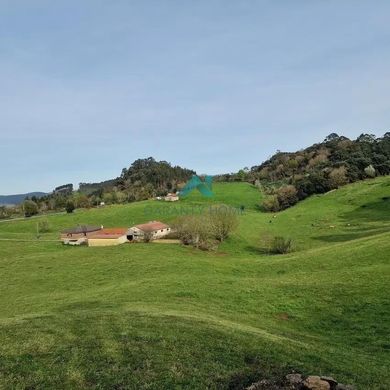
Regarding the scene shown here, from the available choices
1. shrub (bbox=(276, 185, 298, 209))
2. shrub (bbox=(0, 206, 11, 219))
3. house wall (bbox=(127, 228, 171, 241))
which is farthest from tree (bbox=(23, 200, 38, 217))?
shrub (bbox=(276, 185, 298, 209))

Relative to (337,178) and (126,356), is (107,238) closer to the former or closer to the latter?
(126,356)

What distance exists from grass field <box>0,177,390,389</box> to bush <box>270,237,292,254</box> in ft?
7.31

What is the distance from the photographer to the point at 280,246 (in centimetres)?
7306

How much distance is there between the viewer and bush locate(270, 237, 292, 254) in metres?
72.5

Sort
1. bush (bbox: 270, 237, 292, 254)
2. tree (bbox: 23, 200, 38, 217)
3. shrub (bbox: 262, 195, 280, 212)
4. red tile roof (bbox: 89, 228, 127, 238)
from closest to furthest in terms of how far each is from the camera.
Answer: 1. bush (bbox: 270, 237, 292, 254)
2. red tile roof (bbox: 89, 228, 127, 238)
3. shrub (bbox: 262, 195, 280, 212)
4. tree (bbox: 23, 200, 38, 217)

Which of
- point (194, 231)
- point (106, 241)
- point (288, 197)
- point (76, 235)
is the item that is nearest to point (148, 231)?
point (106, 241)

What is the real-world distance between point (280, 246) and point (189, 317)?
50435mm

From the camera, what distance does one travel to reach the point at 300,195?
15162 centimetres

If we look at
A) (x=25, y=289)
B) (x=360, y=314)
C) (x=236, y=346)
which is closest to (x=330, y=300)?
(x=360, y=314)

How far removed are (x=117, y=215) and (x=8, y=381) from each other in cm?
11992

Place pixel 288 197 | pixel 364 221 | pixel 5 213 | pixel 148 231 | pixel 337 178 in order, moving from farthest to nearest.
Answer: pixel 5 213 → pixel 288 197 → pixel 337 178 → pixel 364 221 → pixel 148 231

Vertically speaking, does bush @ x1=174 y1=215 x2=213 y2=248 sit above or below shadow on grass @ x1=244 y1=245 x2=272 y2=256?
above

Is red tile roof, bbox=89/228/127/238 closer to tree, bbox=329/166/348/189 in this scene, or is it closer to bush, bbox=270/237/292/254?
bush, bbox=270/237/292/254

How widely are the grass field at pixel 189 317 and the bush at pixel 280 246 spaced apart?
223cm
